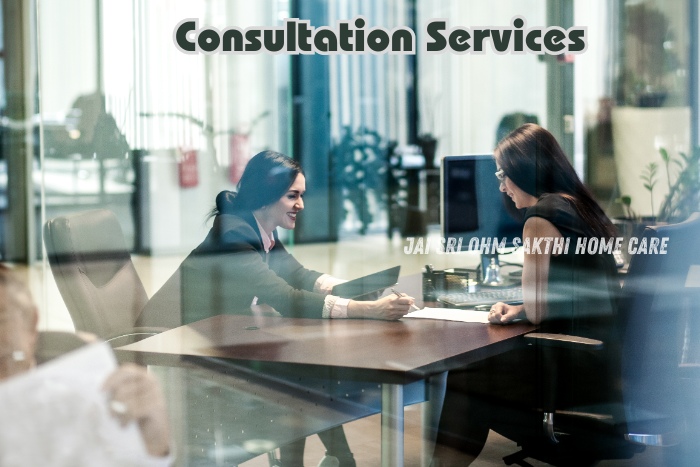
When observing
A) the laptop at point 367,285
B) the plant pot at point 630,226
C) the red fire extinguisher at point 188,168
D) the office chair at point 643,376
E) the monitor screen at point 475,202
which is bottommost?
the office chair at point 643,376

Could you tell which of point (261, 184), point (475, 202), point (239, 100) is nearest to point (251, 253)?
point (261, 184)

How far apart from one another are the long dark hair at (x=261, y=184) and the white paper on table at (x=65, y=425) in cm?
144

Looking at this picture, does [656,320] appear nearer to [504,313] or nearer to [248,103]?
[504,313]

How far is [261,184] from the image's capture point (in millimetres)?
3203

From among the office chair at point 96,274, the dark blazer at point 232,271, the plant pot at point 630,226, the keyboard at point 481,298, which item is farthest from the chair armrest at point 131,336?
the plant pot at point 630,226

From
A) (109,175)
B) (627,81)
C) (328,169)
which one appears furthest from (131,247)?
(627,81)

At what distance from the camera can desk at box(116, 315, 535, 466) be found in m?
2.26

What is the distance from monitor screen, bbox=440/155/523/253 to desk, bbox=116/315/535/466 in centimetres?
69

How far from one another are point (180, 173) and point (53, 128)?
0.50 m

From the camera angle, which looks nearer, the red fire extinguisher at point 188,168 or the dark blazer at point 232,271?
the dark blazer at point 232,271

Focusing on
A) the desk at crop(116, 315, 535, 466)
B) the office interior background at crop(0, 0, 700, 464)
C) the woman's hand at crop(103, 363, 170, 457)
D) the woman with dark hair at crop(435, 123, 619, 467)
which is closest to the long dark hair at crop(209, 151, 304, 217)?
the office interior background at crop(0, 0, 700, 464)

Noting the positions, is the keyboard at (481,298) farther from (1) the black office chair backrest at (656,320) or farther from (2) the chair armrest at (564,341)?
(1) the black office chair backrest at (656,320)

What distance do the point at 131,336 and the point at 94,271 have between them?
26 cm

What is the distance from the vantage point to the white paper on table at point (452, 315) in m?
2.79
